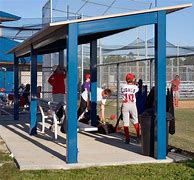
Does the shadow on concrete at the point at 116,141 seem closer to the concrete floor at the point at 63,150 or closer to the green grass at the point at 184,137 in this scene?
the concrete floor at the point at 63,150

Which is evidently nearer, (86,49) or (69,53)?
(69,53)

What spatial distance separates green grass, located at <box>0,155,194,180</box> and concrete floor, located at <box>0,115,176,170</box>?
29cm

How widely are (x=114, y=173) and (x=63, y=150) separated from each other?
2.67m

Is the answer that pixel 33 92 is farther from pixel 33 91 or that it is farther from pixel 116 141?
pixel 116 141

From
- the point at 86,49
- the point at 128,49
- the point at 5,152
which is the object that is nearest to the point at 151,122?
the point at 5,152

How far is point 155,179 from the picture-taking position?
7859mm

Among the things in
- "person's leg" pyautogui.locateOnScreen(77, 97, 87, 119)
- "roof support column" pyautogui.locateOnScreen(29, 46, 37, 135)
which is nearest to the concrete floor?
"roof support column" pyautogui.locateOnScreen(29, 46, 37, 135)

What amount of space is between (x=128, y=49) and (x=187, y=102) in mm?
7196

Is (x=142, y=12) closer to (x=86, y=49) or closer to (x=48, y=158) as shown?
(x=48, y=158)

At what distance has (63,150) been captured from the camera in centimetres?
1077

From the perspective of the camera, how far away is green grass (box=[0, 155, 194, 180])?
801 cm

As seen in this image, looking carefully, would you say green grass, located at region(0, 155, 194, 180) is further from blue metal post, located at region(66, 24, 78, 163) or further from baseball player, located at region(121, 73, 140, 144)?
baseball player, located at region(121, 73, 140, 144)

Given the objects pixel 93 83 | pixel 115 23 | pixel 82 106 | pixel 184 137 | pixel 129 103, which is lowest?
pixel 184 137

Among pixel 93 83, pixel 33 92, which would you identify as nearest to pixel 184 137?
pixel 93 83
